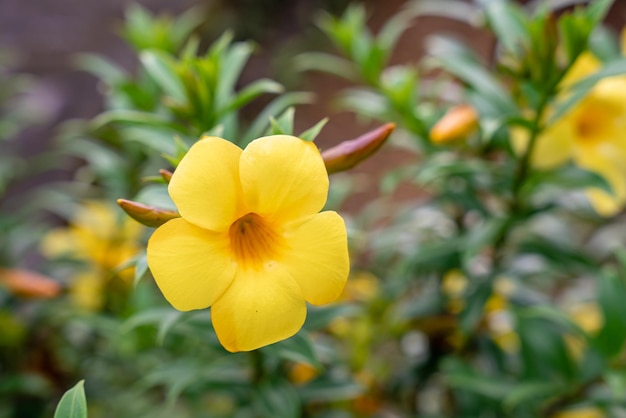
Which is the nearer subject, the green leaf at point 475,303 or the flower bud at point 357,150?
the flower bud at point 357,150

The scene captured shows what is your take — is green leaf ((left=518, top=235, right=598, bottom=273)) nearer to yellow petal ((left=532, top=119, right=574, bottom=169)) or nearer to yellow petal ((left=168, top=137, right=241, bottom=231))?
yellow petal ((left=532, top=119, right=574, bottom=169))

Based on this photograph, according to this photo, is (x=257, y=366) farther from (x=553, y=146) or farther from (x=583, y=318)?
(x=583, y=318)

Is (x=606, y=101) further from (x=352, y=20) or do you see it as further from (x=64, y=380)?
(x=64, y=380)

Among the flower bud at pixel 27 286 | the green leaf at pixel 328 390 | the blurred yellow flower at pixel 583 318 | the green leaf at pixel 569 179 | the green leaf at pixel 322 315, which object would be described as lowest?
the blurred yellow flower at pixel 583 318

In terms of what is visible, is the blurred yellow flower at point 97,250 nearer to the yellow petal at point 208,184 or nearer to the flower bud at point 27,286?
the flower bud at point 27,286

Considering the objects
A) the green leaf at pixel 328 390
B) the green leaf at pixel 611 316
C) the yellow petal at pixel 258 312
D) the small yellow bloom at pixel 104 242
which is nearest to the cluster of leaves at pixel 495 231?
the green leaf at pixel 611 316

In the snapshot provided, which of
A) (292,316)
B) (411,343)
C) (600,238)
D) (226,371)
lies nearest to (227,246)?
(292,316)

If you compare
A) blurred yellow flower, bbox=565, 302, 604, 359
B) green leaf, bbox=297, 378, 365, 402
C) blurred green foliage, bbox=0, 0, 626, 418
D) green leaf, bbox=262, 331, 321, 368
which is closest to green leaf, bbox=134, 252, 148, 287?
blurred green foliage, bbox=0, 0, 626, 418
